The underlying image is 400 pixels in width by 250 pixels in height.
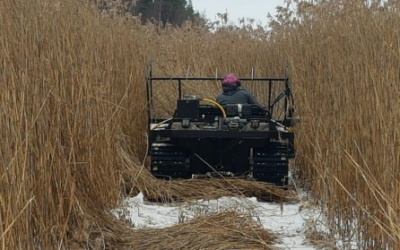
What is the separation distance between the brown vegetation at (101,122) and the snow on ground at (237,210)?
6.9 inches

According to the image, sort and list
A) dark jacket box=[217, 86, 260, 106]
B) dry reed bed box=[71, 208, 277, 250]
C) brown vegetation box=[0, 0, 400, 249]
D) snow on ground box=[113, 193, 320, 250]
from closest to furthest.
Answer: brown vegetation box=[0, 0, 400, 249], dry reed bed box=[71, 208, 277, 250], snow on ground box=[113, 193, 320, 250], dark jacket box=[217, 86, 260, 106]

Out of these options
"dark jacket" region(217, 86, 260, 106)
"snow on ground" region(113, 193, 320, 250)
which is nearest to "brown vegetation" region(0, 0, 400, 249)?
"snow on ground" region(113, 193, 320, 250)

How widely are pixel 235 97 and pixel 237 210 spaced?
5.78ft

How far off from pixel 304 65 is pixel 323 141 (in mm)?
1345

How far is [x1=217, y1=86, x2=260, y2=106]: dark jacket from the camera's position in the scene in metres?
5.08

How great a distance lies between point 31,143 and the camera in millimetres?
2217

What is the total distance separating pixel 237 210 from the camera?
3541mm

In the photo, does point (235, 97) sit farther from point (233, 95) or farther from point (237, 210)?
point (237, 210)

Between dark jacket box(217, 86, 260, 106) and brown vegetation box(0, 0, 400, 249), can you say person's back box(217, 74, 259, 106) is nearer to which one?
dark jacket box(217, 86, 260, 106)

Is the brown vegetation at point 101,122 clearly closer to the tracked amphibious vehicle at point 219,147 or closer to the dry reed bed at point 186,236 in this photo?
the dry reed bed at point 186,236

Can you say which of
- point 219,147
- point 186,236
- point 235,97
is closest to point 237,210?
point 186,236

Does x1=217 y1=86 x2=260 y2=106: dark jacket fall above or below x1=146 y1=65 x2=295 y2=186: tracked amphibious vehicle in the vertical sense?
above

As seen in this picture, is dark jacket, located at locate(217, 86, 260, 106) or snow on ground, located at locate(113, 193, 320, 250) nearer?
snow on ground, located at locate(113, 193, 320, 250)

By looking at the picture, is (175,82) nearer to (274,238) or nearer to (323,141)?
(323,141)
